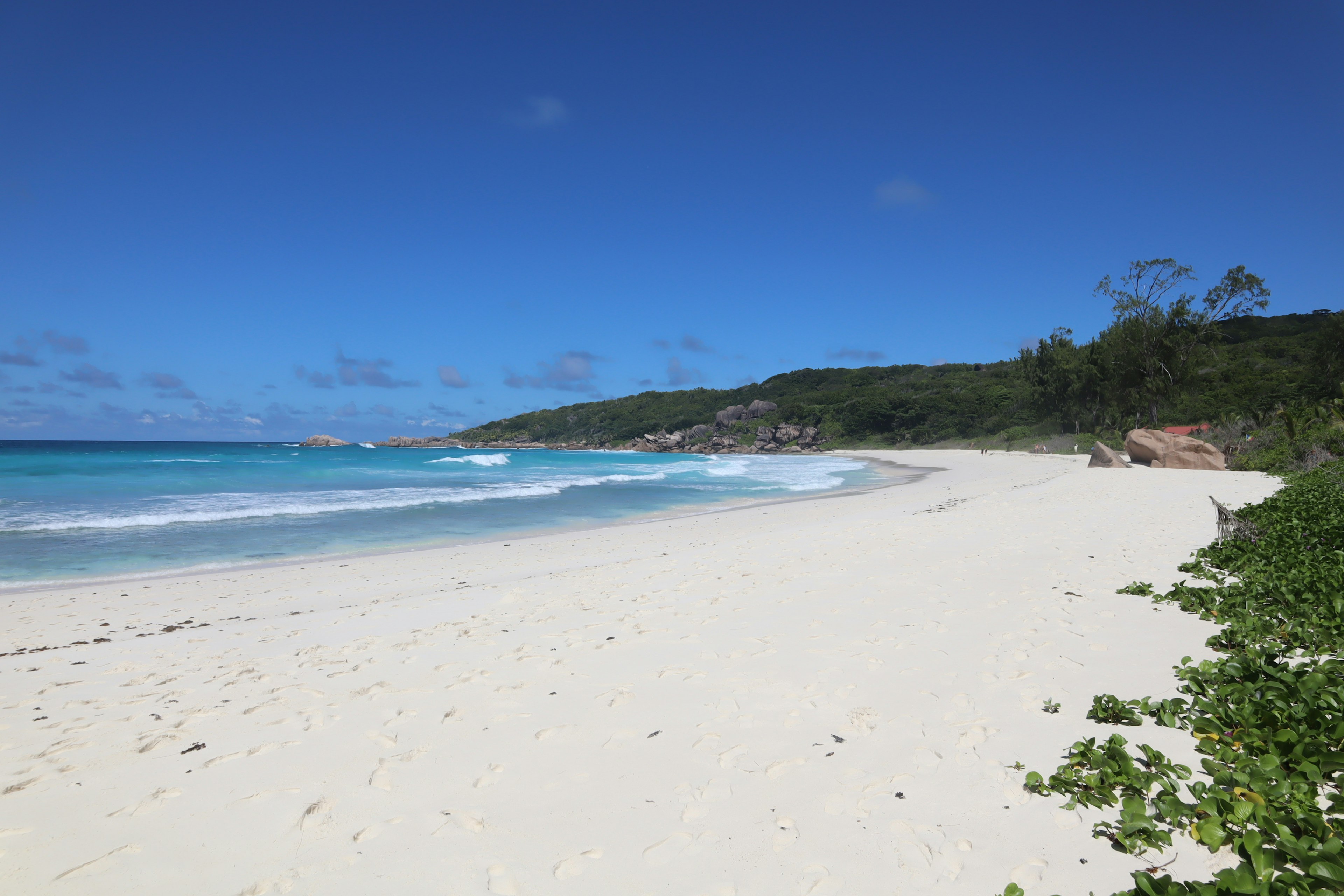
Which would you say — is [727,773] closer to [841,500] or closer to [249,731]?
[249,731]

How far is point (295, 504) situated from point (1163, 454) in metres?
32.6

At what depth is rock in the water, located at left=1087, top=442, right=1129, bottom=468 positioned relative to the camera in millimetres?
25922

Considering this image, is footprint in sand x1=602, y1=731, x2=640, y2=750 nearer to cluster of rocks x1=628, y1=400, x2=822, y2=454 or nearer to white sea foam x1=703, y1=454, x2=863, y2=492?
white sea foam x1=703, y1=454, x2=863, y2=492

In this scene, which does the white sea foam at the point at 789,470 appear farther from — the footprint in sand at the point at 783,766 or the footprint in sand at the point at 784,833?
the footprint in sand at the point at 784,833

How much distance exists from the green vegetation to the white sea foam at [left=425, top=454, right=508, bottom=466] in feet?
146

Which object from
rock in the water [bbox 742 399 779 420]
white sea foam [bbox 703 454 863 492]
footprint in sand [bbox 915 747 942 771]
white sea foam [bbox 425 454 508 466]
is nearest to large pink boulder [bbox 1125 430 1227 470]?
white sea foam [bbox 703 454 863 492]

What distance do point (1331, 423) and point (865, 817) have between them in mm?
26995

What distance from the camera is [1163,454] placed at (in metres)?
25.5

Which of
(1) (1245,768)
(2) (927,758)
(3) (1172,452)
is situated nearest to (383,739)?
(2) (927,758)

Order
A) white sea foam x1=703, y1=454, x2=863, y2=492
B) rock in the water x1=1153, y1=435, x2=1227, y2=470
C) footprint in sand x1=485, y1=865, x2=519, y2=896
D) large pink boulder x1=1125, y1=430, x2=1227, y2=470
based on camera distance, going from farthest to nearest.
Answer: white sea foam x1=703, y1=454, x2=863, y2=492 < large pink boulder x1=1125, y1=430, x2=1227, y2=470 < rock in the water x1=1153, y1=435, x2=1227, y2=470 < footprint in sand x1=485, y1=865, x2=519, y2=896

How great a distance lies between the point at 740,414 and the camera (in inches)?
4178

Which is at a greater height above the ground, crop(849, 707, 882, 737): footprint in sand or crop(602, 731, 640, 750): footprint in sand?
crop(602, 731, 640, 750): footprint in sand

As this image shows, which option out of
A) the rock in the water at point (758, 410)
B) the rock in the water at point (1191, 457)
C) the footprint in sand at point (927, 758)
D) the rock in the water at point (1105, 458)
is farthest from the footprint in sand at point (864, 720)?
the rock in the water at point (758, 410)

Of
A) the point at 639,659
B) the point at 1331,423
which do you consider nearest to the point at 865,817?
the point at 639,659
